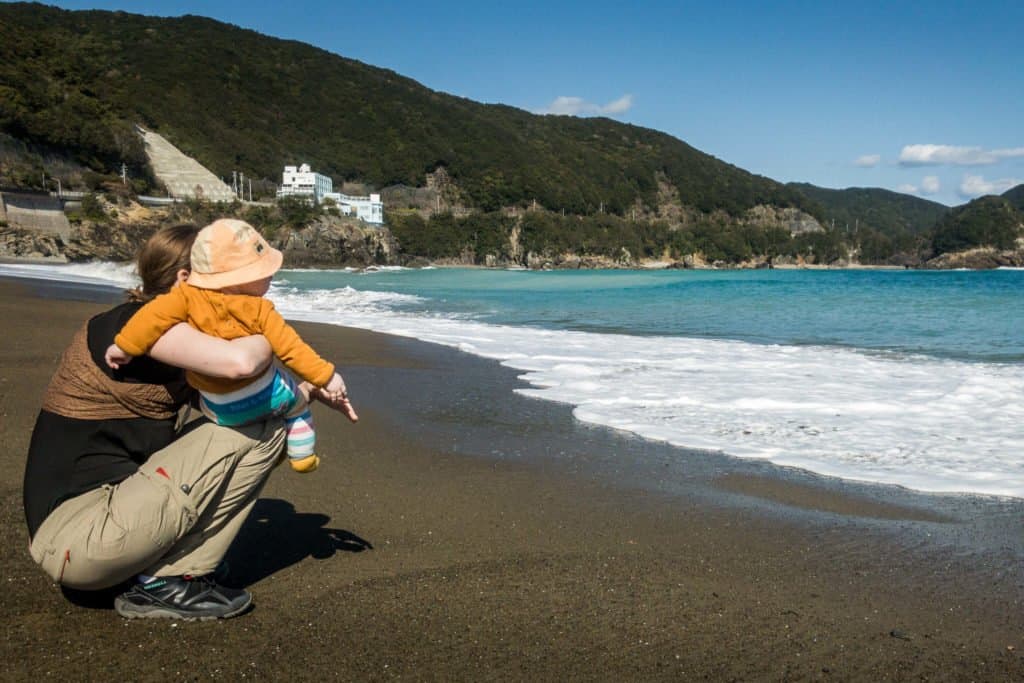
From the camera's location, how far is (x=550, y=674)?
2146mm

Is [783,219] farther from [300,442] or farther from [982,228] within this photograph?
[300,442]

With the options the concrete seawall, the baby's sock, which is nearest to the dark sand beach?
the baby's sock

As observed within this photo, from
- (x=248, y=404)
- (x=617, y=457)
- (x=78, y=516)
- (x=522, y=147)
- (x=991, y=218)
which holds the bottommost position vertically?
(x=617, y=457)

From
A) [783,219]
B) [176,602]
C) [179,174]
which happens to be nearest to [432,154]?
[179,174]

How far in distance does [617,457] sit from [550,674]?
8.92 feet

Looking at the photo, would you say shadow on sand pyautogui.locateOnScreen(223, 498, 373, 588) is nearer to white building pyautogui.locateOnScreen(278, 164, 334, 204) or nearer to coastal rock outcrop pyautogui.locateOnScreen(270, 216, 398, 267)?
coastal rock outcrop pyautogui.locateOnScreen(270, 216, 398, 267)

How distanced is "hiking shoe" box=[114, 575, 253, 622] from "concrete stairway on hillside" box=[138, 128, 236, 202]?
82.9 meters

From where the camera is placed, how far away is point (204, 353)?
221 cm

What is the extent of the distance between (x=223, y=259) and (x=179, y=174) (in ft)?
291

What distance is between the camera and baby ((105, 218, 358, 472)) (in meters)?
2.22

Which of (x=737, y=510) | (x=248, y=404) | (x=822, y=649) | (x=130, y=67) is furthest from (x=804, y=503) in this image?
(x=130, y=67)

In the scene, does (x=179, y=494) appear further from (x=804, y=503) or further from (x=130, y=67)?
(x=130, y=67)

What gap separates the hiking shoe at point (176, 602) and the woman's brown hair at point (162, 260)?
0.92m

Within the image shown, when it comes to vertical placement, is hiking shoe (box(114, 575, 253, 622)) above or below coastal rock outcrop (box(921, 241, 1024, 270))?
below
